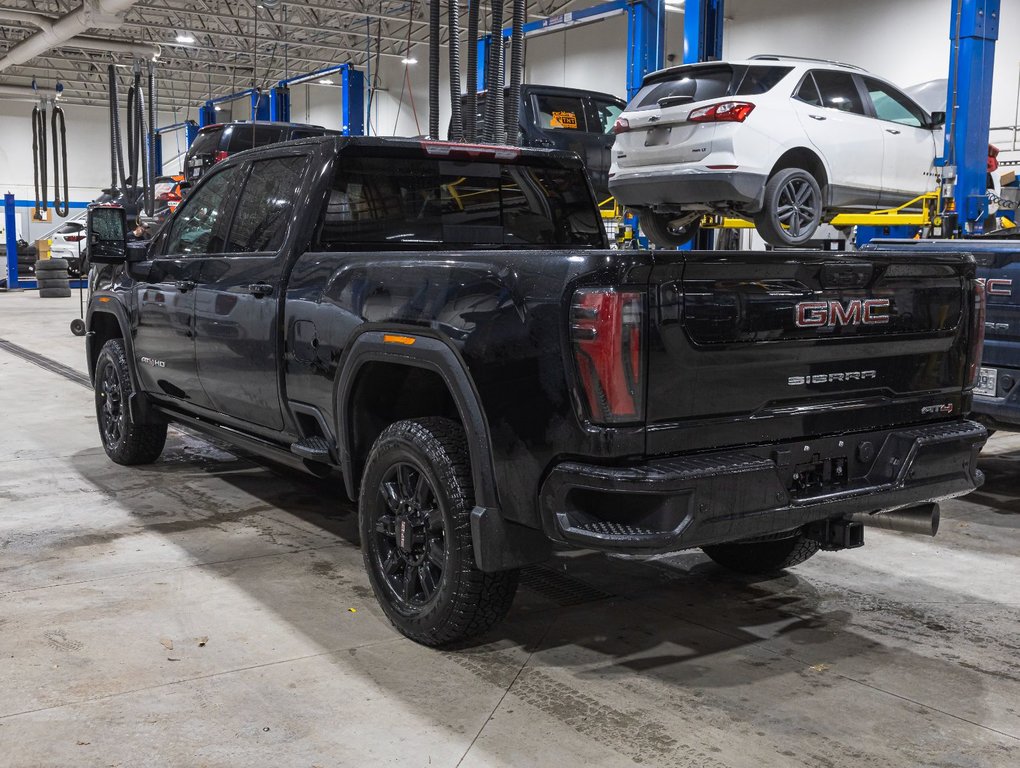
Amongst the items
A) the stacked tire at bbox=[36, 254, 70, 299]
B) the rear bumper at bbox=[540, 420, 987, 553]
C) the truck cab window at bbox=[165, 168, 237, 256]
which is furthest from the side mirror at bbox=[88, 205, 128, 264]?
the stacked tire at bbox=[36, 254, 70, 299]

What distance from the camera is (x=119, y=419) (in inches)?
248

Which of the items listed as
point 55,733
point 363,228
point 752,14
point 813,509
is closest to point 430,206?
point 363,228

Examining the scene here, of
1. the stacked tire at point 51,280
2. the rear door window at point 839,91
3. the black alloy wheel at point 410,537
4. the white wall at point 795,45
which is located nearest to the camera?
the black alloy wheel at point 410,537

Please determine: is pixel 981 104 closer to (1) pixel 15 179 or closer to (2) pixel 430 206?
(2) pixel 430 206

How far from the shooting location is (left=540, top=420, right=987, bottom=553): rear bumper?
2779 millimetres

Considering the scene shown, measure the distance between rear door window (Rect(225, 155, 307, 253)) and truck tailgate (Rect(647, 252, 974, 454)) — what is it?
216cm

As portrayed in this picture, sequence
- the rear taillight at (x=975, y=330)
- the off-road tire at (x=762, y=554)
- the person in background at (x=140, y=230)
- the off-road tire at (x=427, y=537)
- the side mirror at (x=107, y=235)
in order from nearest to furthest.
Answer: the off-road tire at (x=427, y=537) → the rear taillight at (x=975, y=330) → the off-road tire at (x=762, y=554) → the side mirror at (x=107, y=235) → the person in background at (x=140, y=230)

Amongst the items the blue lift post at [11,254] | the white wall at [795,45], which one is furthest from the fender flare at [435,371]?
the blue lift post at [11,254]

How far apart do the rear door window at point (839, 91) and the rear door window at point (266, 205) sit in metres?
5.40

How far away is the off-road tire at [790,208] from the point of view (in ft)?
25.9

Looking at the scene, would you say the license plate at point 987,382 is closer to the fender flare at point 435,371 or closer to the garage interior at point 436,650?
→ the garage interior at point 436,650

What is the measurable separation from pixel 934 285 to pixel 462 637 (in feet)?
6.48

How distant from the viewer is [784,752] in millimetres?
2791

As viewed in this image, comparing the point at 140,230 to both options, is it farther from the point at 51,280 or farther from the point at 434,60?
the point at 434,60
